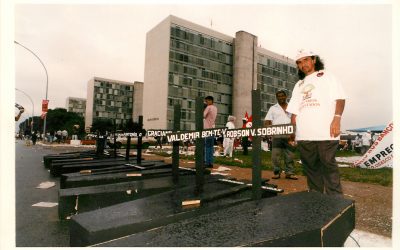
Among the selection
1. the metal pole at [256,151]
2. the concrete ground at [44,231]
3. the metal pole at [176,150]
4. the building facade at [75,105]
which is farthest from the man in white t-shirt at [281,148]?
the building facade at [75,105]

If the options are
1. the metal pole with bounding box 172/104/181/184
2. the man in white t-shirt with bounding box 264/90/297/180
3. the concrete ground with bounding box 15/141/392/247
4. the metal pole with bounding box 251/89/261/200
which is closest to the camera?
the concrete ground with bounding box 15/141/392/247

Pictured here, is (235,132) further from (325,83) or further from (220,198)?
(325,83)

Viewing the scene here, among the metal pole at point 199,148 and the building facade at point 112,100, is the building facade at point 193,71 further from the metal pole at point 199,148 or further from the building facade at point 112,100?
the metal pole at point 199,148

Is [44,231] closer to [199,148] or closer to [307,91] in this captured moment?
[199,148]

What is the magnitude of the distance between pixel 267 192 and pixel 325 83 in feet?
4.60

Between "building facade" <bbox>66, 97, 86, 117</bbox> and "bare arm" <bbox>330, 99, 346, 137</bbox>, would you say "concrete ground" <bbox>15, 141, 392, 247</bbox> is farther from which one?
"building facade" <bbox>66, 97, 86, 117</bbox>

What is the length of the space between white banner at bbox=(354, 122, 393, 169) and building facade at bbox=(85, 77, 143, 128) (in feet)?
302

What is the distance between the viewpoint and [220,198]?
2973 millimetres

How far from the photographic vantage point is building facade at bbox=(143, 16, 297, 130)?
54.4 m

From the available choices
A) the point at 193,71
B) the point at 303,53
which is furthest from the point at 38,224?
the point at 193,71

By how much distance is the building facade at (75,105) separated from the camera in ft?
424

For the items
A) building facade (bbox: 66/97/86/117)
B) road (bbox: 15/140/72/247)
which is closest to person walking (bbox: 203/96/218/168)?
road (bbox: 15/140/72/247)

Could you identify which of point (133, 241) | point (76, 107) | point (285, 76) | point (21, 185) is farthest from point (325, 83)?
point (76, 107)

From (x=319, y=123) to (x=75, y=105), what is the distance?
139073mm
